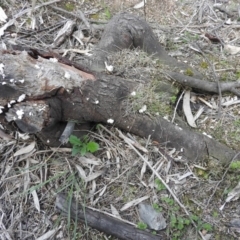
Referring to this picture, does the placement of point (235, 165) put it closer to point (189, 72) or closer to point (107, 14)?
point (189, 72)

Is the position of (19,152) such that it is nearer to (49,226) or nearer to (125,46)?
(49,226)

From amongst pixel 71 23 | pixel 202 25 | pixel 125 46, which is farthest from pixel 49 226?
pixel 202 25

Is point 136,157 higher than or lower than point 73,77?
lower

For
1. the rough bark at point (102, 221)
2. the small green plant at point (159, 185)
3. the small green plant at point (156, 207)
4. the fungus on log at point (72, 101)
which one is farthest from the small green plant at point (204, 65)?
the rough bark at point (102, 221)

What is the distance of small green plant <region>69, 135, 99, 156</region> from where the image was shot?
2113 millimetres

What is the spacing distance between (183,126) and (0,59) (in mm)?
1050

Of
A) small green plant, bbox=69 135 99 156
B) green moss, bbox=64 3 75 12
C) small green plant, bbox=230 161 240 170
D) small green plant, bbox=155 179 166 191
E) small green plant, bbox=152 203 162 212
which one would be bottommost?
small green plant, bbox=152 203 162 212

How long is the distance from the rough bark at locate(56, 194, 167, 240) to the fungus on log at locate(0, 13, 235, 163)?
0.33 meters

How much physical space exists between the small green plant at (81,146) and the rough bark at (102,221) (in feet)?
0.78

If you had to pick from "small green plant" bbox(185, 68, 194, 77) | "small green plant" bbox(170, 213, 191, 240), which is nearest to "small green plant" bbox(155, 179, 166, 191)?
→ "small green plant" bbox(170, 213, 191, 240)

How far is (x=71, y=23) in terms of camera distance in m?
2.79

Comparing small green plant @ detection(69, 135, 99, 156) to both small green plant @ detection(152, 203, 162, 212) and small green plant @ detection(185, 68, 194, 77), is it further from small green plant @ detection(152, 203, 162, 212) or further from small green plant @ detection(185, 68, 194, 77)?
small green plant @ detection(185, 68, 194, 77)

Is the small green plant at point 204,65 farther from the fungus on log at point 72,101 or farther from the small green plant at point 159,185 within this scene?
the small green plant at point 159,185

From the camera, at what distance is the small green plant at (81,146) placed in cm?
211
